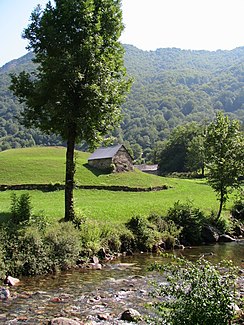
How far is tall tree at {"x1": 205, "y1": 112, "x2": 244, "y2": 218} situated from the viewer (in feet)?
118

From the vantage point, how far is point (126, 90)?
26.0 meters

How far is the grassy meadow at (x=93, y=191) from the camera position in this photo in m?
36.7

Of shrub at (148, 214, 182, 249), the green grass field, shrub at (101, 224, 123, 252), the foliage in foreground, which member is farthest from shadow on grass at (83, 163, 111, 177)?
the foliage in foreground

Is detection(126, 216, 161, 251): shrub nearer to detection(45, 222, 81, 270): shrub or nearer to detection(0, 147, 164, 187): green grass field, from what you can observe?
detection(45, 222, 81, 270): shrub

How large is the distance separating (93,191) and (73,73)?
29746mm

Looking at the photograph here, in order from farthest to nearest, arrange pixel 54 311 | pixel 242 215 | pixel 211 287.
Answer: pixel 242 215 < pixel 54 311 < pixel 211 287

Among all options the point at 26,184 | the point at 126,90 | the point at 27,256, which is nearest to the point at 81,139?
the point at 126,90

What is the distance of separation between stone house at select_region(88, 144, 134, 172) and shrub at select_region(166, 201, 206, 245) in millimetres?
33740

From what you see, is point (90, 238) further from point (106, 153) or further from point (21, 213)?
point (106, 153)

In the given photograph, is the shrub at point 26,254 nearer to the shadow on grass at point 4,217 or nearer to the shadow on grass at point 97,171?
the shadow on grass at point 4,217

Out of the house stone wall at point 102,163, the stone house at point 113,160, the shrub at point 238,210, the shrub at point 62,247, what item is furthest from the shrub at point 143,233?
the house stone wall at point 102,163

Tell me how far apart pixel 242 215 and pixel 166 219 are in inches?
512

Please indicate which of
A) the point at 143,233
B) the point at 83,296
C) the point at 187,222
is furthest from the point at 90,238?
the point at 187,222

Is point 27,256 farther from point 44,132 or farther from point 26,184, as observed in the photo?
point 26,184
